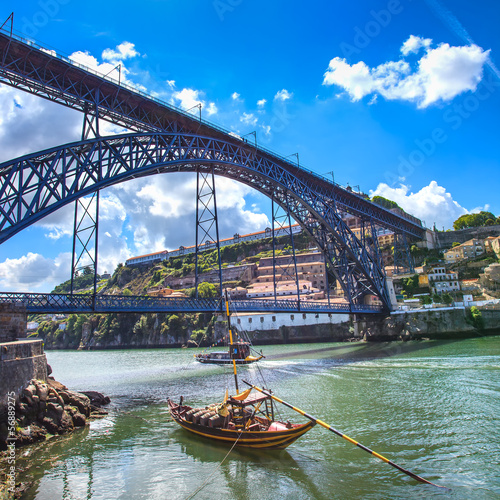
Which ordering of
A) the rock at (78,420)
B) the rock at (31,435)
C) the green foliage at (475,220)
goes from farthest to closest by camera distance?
the green foliage at (475,220) → the rock at (78,420) → the rock at (31,435)

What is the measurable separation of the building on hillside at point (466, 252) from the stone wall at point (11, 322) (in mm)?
68989

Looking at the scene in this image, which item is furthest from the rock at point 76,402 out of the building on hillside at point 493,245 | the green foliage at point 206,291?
the building on hillside at point 493,245

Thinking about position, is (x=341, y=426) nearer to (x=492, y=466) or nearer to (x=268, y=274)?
(x=492, y=466)

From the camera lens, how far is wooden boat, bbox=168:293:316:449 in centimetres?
1208

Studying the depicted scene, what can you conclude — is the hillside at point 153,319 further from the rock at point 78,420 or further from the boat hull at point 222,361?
the rock at point 78,420

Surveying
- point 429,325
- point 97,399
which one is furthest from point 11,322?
point 429,325

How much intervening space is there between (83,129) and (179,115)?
8157 millimetres

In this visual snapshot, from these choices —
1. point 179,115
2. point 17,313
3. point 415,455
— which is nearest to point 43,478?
point 17,313

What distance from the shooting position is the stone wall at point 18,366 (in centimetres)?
1354

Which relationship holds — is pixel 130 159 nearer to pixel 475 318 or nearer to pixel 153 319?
pixel 475 318

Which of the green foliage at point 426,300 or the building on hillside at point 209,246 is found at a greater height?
the building on hillside at point 209,246

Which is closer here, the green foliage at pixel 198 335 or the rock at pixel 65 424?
the rock at pixel 65 424

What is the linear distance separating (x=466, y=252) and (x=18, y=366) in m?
74.2

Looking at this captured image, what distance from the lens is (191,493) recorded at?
33.0 feet
